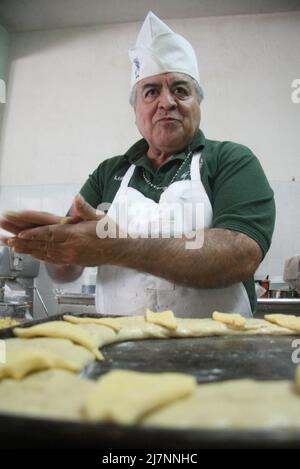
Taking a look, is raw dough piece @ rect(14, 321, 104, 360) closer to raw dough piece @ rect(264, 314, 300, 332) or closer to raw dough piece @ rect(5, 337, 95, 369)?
raw dough piece @ rect(5, 337, 95, 369)

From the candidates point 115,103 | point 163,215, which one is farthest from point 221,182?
point 115,103

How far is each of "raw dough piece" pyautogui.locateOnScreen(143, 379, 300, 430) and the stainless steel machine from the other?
2.14 metres

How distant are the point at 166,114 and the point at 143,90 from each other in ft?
0.59

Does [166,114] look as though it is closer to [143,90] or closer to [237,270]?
[143,90]

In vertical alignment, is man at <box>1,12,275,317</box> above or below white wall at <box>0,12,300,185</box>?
below

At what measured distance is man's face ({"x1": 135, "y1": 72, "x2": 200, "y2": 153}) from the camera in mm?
1480

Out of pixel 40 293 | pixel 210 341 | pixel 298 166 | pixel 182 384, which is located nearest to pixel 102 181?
pixel 210 341

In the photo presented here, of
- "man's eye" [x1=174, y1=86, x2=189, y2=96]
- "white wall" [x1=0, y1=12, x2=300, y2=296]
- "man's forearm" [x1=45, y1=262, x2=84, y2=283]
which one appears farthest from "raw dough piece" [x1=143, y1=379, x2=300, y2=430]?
"white wall" [x1=0, y1=12, x2=300, y2=296]

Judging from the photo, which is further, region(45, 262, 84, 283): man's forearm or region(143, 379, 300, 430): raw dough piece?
region(45, 262, 84, 283): man's forearm

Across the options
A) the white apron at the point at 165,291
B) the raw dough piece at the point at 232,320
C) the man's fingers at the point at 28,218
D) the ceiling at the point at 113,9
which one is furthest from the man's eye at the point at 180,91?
the ceiling at the point at 113,9

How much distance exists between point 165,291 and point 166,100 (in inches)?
28.3

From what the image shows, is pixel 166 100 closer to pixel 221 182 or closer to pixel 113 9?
pixel 221 182

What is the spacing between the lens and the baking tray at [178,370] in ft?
1.06

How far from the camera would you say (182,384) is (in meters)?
0.46
